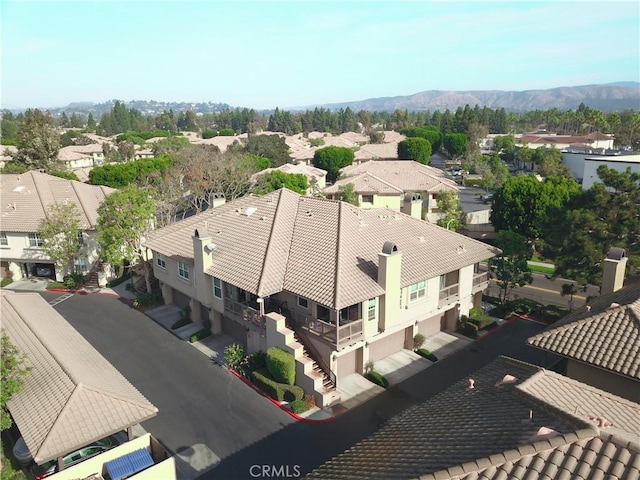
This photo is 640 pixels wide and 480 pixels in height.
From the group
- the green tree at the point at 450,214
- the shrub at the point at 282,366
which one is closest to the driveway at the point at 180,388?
the shrub at the point at 282,366

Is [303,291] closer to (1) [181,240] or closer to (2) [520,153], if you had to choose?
(1) [181,240]

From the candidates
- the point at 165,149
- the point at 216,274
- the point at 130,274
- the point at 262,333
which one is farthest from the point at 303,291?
the point at 165,149

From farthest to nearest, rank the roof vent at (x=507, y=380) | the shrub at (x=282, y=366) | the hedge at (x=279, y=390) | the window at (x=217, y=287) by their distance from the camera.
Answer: the window at (x=217, y=287) → the shrub at (x=282, y=366) → the hedge at (x=279, y=390) → the roof vent at (x=507, y=380)

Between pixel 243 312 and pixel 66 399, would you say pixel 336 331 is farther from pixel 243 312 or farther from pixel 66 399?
pixel 66 399

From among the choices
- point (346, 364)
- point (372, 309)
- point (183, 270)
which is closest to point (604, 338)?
point (372, 309)

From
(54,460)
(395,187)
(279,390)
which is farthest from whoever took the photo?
(395,187)

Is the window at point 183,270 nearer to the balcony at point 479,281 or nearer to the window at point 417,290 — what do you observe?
the window at point 417,290

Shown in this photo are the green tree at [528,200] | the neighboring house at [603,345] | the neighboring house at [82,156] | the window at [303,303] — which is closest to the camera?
the neighboring house at [603,345]
